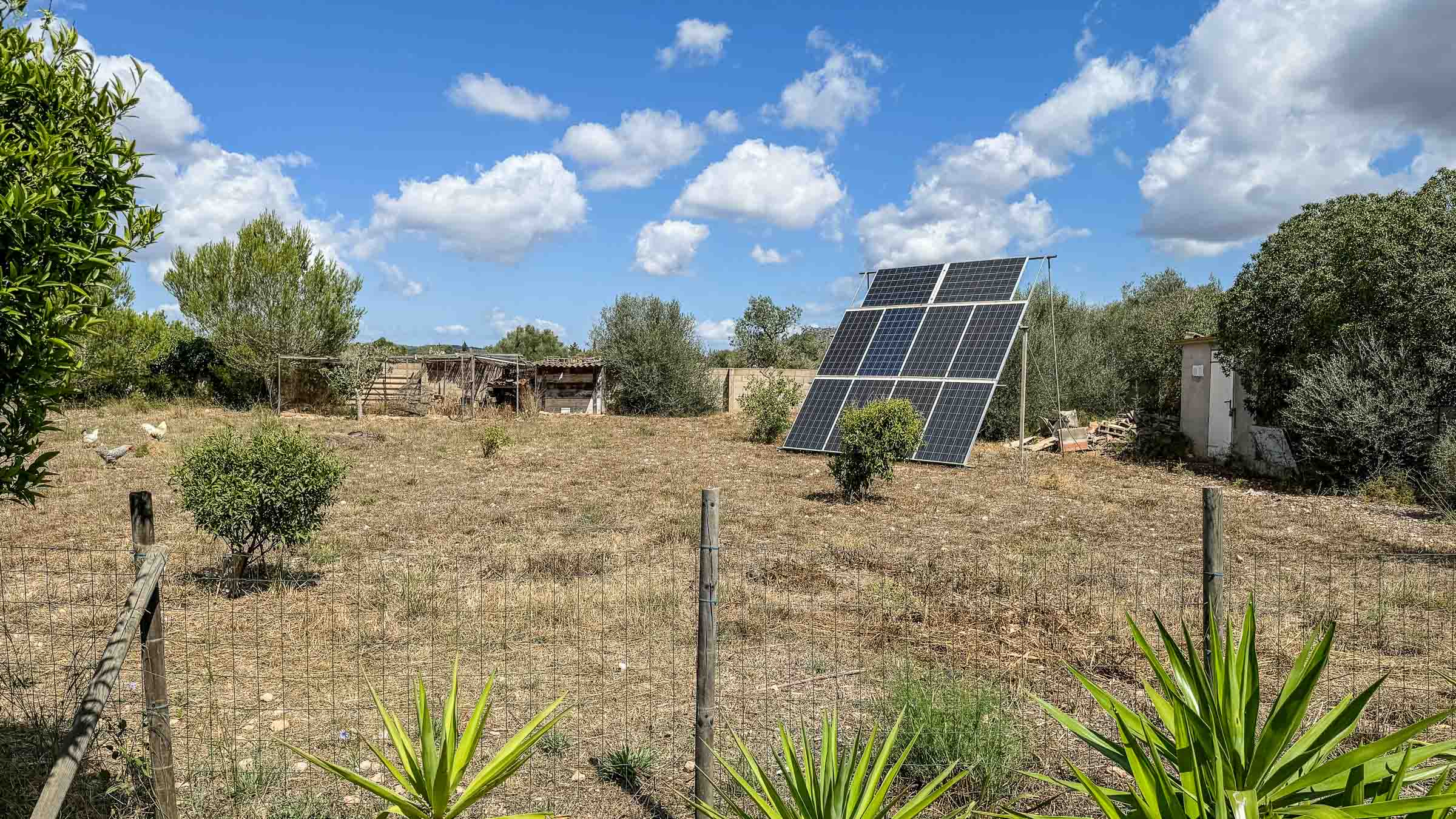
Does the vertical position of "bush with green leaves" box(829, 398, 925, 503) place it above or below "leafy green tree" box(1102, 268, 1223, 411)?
below

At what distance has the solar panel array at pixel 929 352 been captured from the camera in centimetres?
1662

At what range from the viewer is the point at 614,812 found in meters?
3.78

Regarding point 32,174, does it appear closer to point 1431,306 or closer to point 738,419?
point 1431,306

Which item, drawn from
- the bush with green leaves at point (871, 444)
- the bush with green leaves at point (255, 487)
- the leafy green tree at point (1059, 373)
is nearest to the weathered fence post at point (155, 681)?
the bush with green leaves at point (255, 487)

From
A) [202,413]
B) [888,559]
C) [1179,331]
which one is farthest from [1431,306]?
[202,413]

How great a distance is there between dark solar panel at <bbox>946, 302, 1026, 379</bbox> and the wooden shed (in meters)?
15.5

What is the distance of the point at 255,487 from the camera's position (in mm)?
7043

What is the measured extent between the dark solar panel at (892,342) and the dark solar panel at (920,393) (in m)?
0.50

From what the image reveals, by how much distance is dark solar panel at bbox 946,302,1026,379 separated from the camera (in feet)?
55.1

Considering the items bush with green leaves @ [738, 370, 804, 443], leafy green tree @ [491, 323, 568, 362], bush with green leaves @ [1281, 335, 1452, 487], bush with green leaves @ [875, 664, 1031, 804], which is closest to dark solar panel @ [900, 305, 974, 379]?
bush with green leaves @ [738, 370, 804, 443]

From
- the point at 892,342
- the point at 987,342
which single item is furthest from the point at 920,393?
the point at 892,342

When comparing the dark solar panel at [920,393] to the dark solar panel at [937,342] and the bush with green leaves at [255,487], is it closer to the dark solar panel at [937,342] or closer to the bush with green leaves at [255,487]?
the dark solar panel at [937,342]

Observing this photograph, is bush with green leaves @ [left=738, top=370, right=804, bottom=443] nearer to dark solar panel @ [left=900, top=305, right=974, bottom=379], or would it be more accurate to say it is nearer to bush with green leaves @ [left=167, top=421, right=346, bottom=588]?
dark solar panel @ [left=900, top=305, right=974, bottom=379]

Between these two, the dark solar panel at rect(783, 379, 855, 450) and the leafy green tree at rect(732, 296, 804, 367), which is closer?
the dark solar panel at rect(783, 379, 855, 450)
